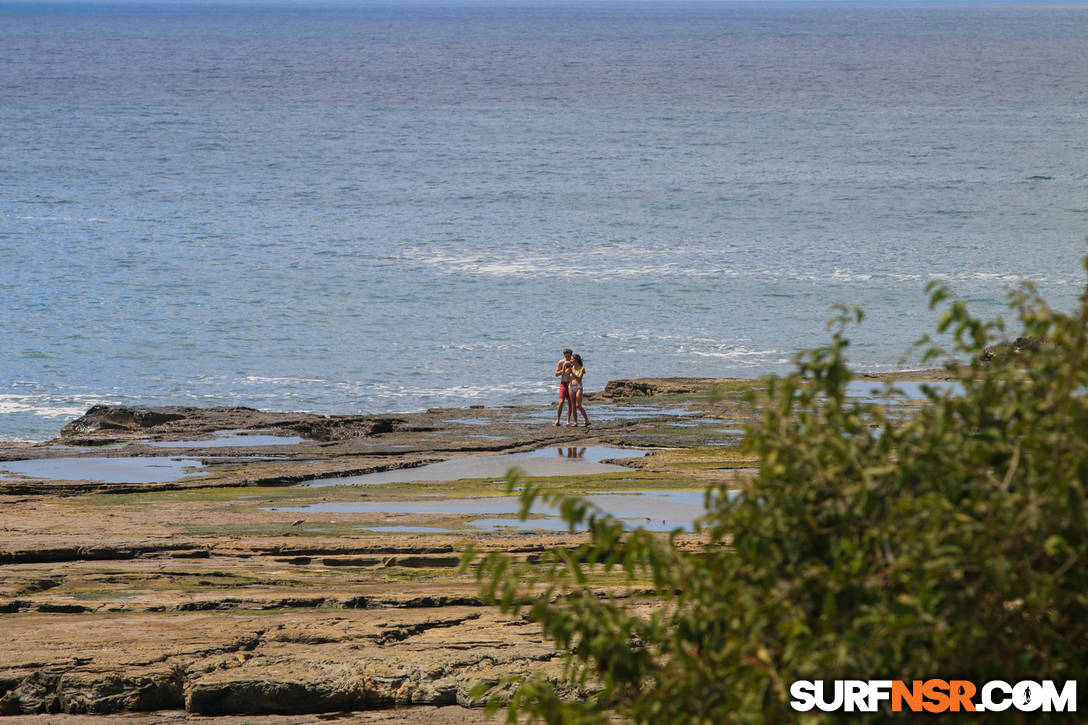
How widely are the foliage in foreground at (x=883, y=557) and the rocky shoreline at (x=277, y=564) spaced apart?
2.43 feet

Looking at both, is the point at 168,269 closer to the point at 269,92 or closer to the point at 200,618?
the point at 200,618

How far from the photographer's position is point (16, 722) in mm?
7453

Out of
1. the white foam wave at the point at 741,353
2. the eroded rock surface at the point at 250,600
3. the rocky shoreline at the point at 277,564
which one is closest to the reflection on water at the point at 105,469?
the rocky shoreline at the point at 277,564

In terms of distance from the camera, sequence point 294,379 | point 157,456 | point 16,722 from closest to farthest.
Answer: point 16,722
point 157,456
point 294,379

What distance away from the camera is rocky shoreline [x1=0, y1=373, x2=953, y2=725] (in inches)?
305

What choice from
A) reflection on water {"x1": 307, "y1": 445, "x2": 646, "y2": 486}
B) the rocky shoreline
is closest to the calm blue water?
the rocky shoreline

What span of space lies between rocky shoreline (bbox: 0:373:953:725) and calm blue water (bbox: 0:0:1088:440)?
28.2ft

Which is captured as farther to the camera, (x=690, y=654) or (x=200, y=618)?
(x=200, y=618)

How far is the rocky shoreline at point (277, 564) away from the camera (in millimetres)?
7742

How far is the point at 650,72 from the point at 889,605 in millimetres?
122510

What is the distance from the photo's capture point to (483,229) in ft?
166

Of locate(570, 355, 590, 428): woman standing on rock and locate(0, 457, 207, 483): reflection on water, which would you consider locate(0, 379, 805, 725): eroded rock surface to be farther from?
locate(570, 355, 590, 428): woman standing on rock

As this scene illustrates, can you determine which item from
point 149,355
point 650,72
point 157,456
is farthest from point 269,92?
point 157,456

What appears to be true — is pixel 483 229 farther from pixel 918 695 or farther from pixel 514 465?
pixel 918 695
